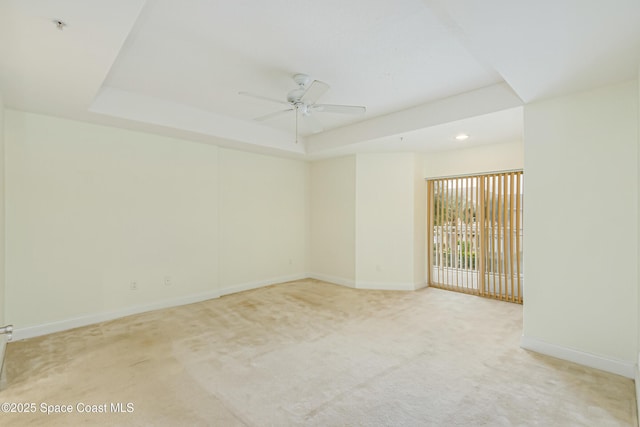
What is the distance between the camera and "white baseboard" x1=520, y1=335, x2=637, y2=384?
2.49 m

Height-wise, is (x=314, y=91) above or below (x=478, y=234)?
above

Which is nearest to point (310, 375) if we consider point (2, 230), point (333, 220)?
point (2, 230)

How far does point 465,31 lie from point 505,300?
4183 millimetres

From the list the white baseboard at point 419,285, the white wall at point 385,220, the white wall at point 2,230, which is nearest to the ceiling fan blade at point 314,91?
the white wall at point 385,220

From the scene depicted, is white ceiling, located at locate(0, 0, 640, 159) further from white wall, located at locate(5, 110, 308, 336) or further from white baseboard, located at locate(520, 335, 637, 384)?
white baseboard, located at locate(520, 335, 637, 384)

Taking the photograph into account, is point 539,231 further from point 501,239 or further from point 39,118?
point 39,118

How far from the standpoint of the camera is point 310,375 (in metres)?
2.55

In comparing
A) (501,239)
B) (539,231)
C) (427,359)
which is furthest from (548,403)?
(501,239)

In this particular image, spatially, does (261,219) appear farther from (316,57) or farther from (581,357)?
(581,357)

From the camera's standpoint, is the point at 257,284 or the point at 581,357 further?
the point at 257,284

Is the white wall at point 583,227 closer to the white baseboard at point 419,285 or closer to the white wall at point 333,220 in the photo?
the white baseboard at point 419,285

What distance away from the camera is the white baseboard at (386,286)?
5.27m

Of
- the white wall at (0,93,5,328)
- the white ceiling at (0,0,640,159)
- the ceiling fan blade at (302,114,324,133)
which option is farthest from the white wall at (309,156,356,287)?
the white wall at (0,93,5,328)

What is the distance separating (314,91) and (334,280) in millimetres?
3888
